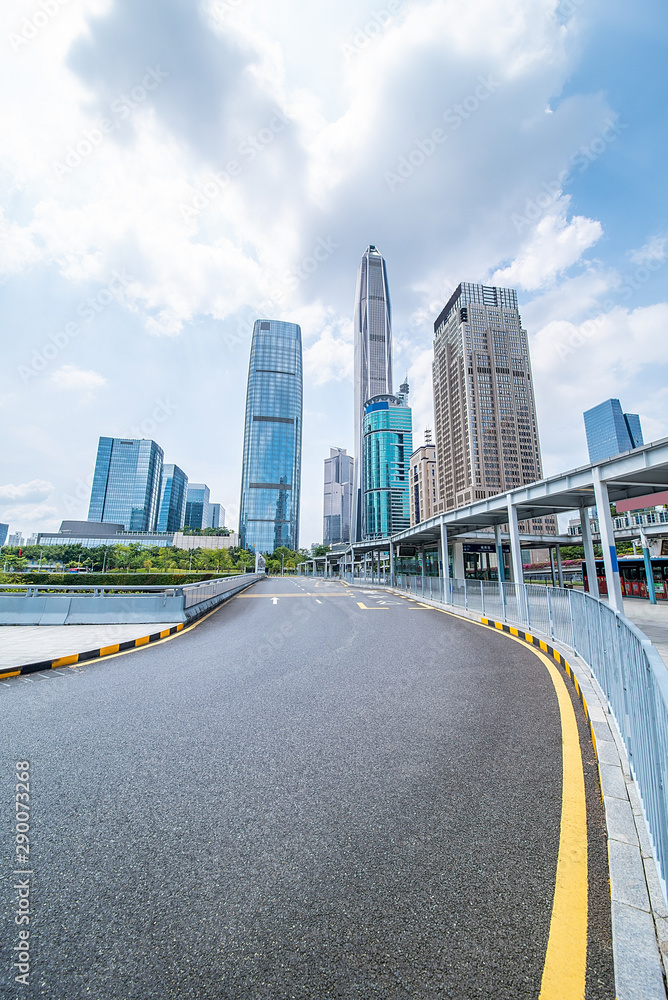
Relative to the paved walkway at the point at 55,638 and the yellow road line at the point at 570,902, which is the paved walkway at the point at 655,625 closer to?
the yellow road line at the point at 570,902

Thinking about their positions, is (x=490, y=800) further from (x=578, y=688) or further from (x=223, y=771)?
(x=578, y=688)

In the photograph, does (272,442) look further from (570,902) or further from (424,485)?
(570,902)

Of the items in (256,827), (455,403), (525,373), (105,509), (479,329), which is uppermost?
(479,329)

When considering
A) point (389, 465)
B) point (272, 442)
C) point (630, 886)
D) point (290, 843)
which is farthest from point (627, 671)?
point (389, 465)

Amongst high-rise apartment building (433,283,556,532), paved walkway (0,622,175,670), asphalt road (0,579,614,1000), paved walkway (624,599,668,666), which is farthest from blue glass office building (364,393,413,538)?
asphalt road (0,579,614,1000)

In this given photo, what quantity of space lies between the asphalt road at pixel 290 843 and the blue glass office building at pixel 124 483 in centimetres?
18851

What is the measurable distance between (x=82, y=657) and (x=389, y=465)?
594 feet

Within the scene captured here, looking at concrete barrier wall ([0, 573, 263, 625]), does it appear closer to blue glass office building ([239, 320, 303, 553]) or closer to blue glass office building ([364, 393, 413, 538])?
blue glass office building ([239, 320, 303, 553])

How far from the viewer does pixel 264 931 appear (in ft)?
6.40

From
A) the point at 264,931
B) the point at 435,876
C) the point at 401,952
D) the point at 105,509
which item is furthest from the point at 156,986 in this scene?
the point at 105,509

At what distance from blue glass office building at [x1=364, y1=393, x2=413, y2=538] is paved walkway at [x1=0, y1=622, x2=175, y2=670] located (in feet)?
569

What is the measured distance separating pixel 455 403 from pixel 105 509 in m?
153

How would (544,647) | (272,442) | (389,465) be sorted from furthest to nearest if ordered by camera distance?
(389,465) < (272,442) < (544,647)

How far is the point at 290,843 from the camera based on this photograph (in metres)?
2.59
